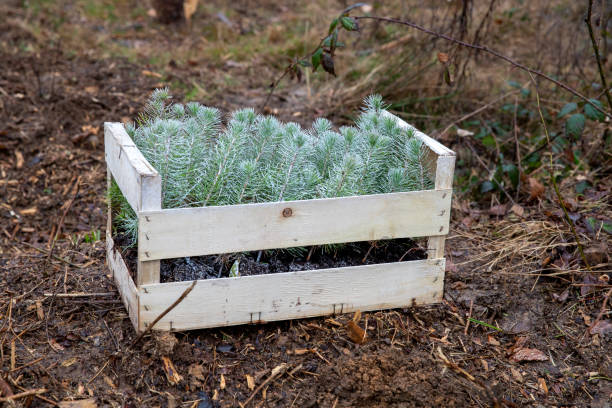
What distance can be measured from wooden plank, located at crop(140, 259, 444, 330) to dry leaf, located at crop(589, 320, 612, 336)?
2.13 ft

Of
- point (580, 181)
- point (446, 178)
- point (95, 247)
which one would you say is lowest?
point (95, 247)

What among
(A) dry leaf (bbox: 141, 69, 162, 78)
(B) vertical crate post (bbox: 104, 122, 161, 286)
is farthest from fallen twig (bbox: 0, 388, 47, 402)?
(A) dry leaf (bbox: 141, 69, 162, 78)

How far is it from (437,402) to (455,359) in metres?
0.36

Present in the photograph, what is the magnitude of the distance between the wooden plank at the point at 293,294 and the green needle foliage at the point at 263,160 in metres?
0.30

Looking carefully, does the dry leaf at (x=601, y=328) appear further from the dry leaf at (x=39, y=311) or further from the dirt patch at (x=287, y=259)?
the dry leaf at (x=39, y=311)

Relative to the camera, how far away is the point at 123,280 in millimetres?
2506

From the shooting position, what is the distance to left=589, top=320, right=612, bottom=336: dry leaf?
2.59 metres

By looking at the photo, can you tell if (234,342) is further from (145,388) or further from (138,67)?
(138,67)

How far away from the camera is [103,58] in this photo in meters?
5.84

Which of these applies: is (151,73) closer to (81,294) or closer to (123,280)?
(81,294)

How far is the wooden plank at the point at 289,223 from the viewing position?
2.15 metres

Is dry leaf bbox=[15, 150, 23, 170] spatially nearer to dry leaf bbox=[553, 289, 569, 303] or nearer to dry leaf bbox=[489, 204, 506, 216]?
dry leaf bbox=[489, 204, 506, 216]

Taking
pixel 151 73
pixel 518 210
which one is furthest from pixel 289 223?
pixel 151 73

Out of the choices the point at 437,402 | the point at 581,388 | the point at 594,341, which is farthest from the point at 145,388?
the point at 594,341
